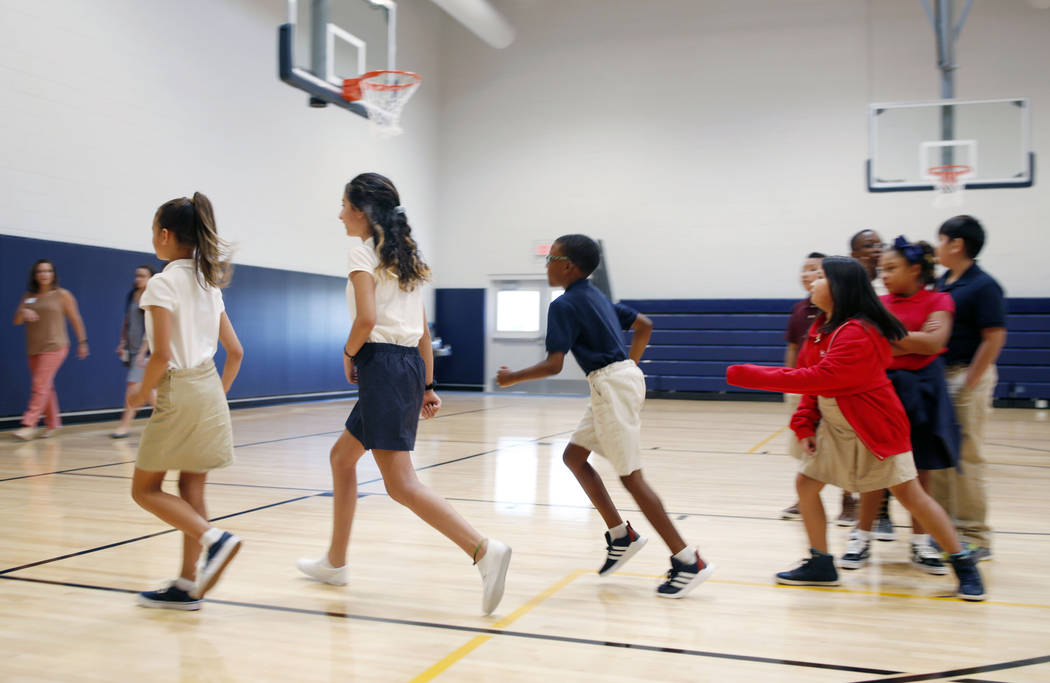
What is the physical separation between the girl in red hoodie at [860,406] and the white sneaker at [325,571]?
62.1 inches

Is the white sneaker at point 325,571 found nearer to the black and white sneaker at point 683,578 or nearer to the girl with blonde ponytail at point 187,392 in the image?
the girl with blonde ponytail at point 187,392

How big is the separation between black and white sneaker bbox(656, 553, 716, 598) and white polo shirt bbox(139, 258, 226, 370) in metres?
1.76

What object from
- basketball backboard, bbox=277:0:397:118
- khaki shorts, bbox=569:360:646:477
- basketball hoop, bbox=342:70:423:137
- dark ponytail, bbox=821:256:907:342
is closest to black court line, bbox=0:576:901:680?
khaki shorts, bbox=569:360:646:477

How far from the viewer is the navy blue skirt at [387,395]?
2.81 metres

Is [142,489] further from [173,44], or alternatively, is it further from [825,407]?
[173,44]

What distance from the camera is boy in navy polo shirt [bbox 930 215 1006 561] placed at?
12.0ft

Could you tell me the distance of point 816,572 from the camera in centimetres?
328

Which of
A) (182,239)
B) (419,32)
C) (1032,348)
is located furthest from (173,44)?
(1032,348)

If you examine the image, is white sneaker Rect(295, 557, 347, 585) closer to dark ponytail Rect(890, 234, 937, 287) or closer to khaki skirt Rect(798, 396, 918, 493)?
khaki skirt Rect(798, 396, 918, 493)

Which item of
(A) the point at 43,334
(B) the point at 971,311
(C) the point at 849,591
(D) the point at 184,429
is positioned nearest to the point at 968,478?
(B) the point at 971,311

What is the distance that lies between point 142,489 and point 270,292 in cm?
929

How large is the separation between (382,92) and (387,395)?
23.5 feet

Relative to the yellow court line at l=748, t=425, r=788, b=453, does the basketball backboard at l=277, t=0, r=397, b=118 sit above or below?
above

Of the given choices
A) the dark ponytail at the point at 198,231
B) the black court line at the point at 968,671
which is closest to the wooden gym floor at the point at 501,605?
the black court line at the point at 968,671
